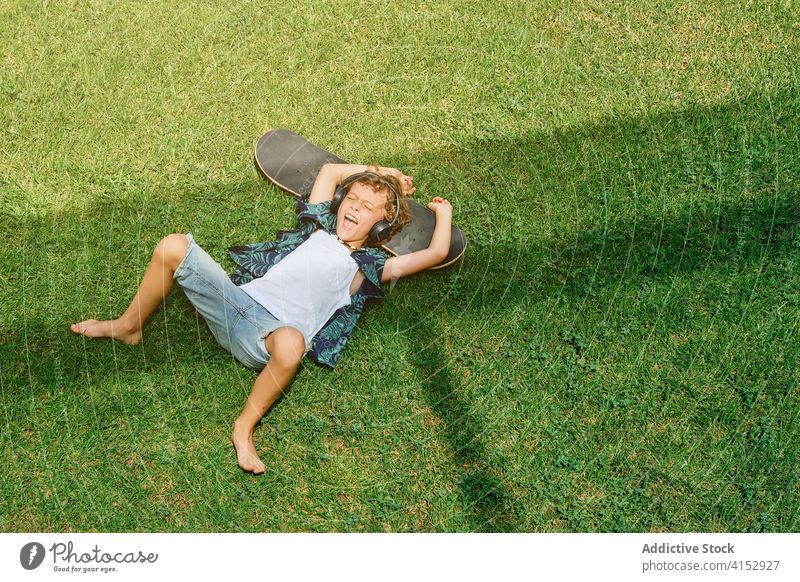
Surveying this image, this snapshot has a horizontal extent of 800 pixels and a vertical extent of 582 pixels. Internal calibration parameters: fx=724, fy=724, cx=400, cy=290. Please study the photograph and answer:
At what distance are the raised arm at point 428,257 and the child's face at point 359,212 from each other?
9.2 inches

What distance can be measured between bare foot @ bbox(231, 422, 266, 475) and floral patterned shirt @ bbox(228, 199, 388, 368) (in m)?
0.53

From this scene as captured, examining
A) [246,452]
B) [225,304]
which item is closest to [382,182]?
[225,304]

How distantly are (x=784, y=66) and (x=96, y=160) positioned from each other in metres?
4.48

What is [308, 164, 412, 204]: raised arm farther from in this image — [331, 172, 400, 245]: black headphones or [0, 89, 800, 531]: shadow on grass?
[0, 89, 800, 531]: shadow on grass

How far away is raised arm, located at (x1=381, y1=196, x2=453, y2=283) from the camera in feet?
13.1

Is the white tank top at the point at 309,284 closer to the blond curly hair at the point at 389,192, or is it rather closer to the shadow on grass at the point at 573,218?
the blond curly hair at the point at 389,192

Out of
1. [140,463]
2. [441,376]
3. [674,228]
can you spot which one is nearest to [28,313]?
[140,463]

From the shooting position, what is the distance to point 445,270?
4215 mm

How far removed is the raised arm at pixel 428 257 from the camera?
4004mm

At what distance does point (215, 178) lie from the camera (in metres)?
4.44

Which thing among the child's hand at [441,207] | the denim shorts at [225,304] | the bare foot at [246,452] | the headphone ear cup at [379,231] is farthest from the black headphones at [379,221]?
the bare foot at [246,452]

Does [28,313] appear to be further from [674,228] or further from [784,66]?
[784,66]

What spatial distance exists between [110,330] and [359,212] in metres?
1.51

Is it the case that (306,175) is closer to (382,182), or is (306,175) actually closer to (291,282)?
(382,182)
